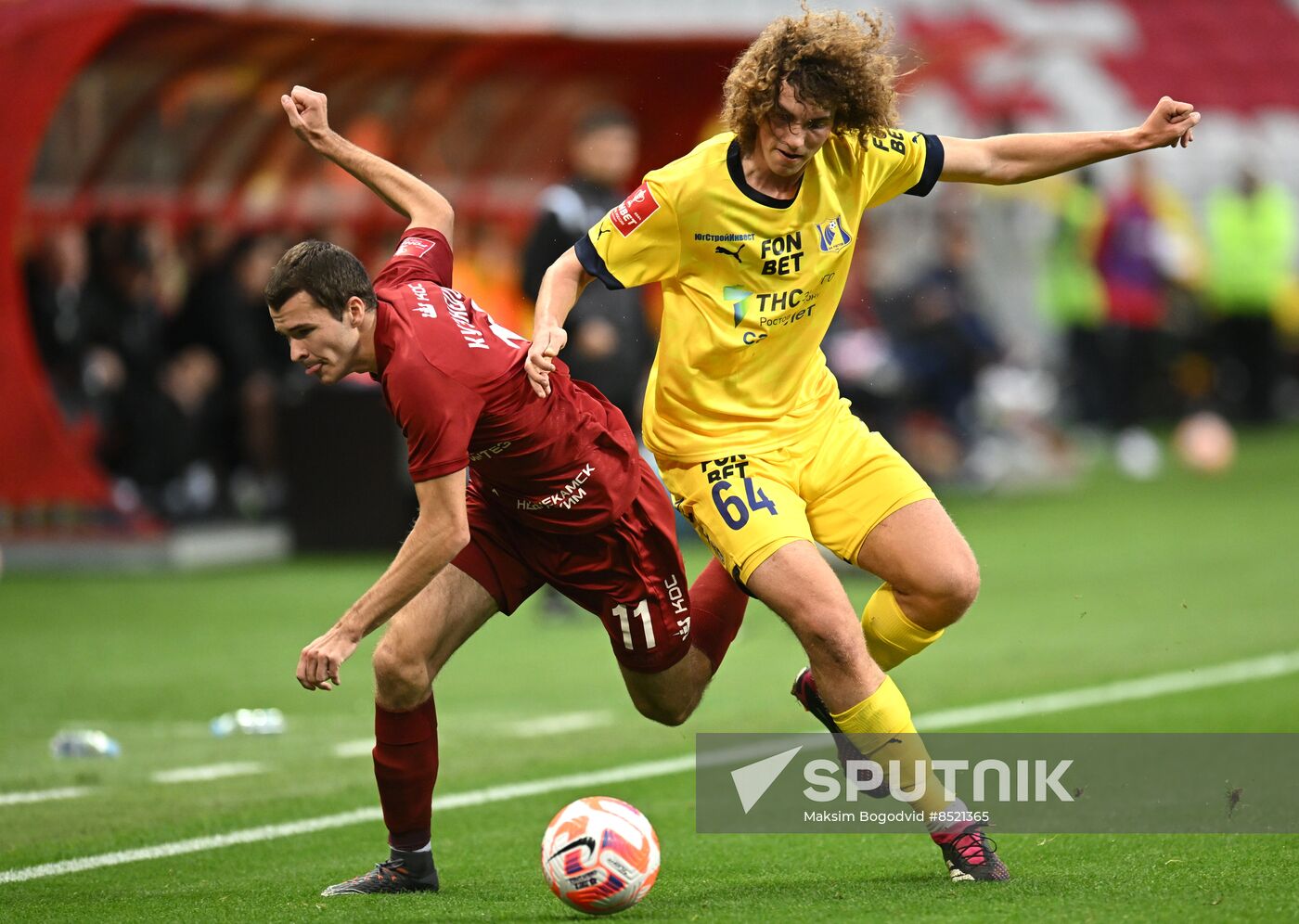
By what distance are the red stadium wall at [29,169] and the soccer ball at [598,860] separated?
9758mm

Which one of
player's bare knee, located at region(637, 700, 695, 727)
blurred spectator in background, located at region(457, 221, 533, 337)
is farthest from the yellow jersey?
blurred spectator in background, located at region(457, 221, 533, 337)

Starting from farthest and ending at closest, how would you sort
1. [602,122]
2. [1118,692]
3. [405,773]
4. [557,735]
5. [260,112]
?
[260,112] → [602,122] → [1118,692] → [557,735] → [405,773]

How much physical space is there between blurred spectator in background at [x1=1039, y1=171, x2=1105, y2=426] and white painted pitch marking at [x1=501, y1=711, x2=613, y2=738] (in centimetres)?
1353

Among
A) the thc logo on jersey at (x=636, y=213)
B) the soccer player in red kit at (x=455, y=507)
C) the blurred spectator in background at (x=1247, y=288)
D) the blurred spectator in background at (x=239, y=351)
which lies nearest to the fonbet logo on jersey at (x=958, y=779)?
the soccer player in red kit at (x=455, y=507)

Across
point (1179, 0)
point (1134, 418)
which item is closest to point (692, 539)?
point (1134, 418)

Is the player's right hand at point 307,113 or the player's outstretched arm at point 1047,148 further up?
the player's right hand at point 307,113

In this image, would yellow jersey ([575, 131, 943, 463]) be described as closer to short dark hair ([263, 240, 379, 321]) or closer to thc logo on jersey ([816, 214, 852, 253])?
thc logo on jersey ([816, 214, 852, 253])

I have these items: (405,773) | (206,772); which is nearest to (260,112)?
(206,772)

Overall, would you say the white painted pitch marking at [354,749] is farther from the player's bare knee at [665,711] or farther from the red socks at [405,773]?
the red socks at [405,773]

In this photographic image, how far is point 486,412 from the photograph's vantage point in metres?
5.80

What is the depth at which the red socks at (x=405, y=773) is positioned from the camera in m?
6.00

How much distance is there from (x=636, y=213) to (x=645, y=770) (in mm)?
2746

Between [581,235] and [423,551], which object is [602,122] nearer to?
[581,235]

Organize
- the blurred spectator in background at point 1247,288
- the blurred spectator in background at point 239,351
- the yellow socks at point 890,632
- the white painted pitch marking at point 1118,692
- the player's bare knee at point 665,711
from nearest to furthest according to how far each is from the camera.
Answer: the yellow socks at point 890,632 → the player's bare knee at point 665,711 → the white painted pitch marking at point 1118,692 → the blurred spectator in background at point 239,351 → the blurred spectator in background at point 1247,288
